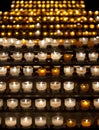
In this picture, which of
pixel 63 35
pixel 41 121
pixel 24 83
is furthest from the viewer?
pixel 63 35

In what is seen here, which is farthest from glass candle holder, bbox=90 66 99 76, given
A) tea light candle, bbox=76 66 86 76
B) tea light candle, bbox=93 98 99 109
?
tea light candle, bbox=93 98 99 109

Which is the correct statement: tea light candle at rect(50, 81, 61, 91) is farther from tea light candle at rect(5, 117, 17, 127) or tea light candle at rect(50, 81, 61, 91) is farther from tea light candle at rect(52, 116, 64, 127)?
tea light candle at rect(5, 117, 17, 127)

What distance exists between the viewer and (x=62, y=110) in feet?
9.53

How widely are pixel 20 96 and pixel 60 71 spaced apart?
0.48 m

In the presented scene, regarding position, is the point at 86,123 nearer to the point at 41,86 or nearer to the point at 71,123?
the point at 71,123

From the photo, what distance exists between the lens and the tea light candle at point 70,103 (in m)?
2.87

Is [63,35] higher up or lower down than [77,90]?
higher up

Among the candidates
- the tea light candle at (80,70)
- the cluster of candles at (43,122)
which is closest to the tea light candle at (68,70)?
the tea light candle at (80,70)

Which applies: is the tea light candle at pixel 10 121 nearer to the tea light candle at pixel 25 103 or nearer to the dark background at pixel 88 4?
the tea light candle at pixel 25 103

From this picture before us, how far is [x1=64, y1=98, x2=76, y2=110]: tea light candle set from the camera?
2.87 m

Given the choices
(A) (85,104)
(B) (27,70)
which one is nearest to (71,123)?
(A) (85,104)

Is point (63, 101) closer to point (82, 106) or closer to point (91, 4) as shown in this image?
point (82, 106)

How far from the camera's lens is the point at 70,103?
2.87 metres

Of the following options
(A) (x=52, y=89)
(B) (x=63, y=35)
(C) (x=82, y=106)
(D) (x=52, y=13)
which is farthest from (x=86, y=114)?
(D) (x=52, y=13)
